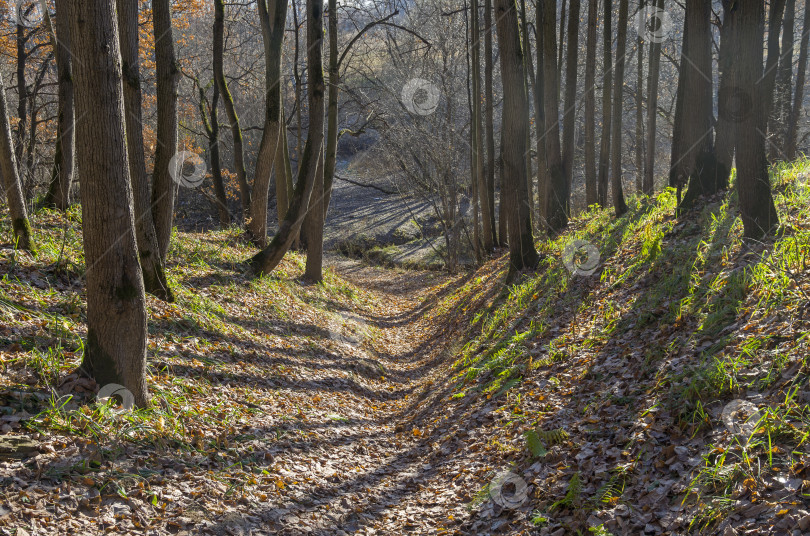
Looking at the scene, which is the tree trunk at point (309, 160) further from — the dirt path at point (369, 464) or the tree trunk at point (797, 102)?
the tree trunk at point (797, 102)

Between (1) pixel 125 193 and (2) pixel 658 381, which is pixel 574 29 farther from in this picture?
(1) pixel 125 193

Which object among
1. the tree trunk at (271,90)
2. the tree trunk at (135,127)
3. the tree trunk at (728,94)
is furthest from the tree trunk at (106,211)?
the tree trunk at (271,90)

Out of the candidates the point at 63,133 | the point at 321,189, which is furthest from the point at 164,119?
the point at 321,189

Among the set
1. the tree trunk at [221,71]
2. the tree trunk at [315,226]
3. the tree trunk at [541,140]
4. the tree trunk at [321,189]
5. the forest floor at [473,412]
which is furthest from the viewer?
the tree trunk at [541,140]

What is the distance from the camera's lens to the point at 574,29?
494 inches

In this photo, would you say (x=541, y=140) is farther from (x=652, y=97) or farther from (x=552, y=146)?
(x=652, y=97)

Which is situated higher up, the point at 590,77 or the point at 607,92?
the point at 590,77

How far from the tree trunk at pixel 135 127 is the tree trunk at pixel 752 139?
7.18 m

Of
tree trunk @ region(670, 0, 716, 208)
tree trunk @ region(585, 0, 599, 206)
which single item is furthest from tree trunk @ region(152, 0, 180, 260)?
tree trunk @ region(585, 0, 599, 206)

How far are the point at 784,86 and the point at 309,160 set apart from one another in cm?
1278

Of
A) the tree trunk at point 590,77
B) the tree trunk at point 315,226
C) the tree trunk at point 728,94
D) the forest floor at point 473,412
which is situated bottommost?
the forest floor at point 473,412

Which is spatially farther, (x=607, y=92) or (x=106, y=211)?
(x=607, y=92)

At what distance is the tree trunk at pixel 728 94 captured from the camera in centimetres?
598

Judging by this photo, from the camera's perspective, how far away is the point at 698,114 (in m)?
8.52
